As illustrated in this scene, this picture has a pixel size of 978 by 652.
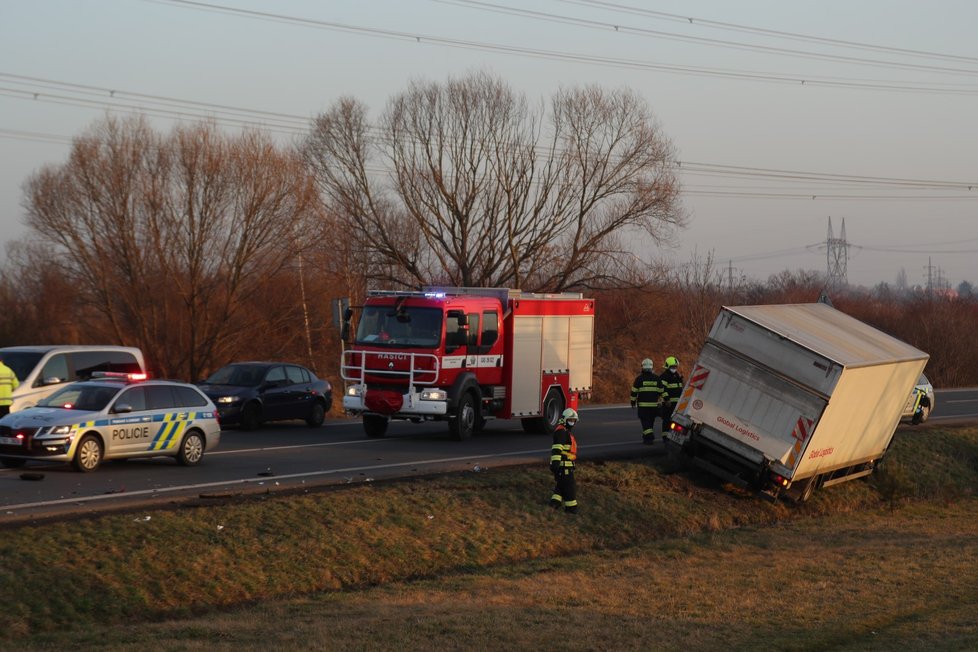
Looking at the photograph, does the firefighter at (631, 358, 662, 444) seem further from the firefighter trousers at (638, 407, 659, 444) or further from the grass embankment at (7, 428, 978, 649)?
the grass embankment at (7, 428, 978, 649)

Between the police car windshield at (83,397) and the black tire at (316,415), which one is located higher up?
the police car windshield at (83,397)

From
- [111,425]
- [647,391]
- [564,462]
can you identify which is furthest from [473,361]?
[111,425]

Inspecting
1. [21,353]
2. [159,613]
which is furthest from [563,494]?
[21,353]

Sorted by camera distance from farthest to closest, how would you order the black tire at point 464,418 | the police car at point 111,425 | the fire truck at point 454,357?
the black tire at point 464,418 < the fire truck at point 454,357 < the police car at point 111,425

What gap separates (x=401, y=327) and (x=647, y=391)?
5.35m

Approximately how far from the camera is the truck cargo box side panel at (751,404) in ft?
61.1

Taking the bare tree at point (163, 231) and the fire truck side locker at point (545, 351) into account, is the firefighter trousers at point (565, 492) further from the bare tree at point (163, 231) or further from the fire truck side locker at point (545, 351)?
the bare tree at point (163, 231)

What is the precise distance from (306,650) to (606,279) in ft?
133

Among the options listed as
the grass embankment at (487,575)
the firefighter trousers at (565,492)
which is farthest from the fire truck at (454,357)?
the firefighter trousers at (565,492)

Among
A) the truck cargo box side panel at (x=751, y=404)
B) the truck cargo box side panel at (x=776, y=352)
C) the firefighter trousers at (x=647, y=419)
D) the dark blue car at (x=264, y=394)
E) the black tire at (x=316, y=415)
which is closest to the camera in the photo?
the truck cargo box side panel at (x=776, y=352)

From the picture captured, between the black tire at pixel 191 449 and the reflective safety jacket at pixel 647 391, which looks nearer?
the black tire at pixel 191 449

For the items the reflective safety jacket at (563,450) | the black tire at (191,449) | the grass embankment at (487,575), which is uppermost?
the reflective safety jacket at (563,450)

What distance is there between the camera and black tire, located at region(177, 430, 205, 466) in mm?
19438

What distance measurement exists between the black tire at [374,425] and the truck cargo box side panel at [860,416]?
9.93m
